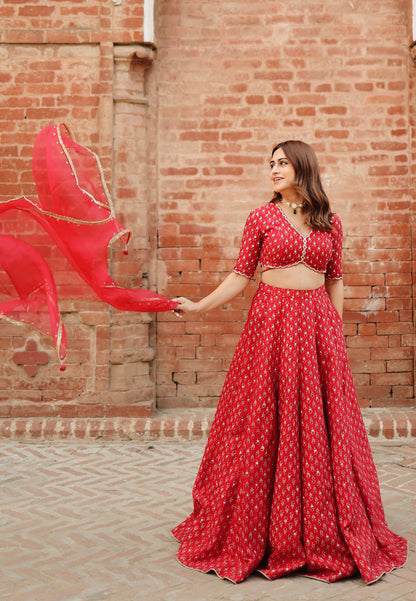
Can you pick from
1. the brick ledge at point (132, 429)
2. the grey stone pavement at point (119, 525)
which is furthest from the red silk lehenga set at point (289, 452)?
the brick ledge at point (132, 429)

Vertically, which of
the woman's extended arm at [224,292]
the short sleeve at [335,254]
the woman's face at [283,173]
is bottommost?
the woman's extended arm at [224,292]

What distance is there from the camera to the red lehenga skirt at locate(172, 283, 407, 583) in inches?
119

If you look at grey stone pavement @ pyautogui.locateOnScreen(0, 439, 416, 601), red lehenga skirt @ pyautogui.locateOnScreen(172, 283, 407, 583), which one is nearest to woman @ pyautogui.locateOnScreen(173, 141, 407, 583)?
red lehenga skirt @ pyautogui.locateOnScreen(172, 283, 407, 583)

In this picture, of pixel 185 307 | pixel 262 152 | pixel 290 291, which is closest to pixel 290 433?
pixel 290 291

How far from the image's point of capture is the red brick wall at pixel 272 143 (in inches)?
246

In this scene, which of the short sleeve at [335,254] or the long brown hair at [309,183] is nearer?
the long brown hair at [309,183]

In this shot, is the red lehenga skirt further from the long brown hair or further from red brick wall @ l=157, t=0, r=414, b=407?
red brick wall @ l=157, t=0, r=414, b=407

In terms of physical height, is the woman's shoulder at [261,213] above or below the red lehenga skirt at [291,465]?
above

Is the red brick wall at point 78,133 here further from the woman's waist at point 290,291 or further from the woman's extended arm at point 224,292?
the woman's waist at point 290,291

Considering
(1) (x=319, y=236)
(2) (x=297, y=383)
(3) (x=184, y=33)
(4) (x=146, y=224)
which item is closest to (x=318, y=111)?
(3) (x=184, y=33)

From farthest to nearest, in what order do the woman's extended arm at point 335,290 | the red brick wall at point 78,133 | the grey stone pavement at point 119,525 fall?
the red brick wall at point 78,133 → the woman's extended arm at point 335,290 → the grey stone pavement at point 119,525

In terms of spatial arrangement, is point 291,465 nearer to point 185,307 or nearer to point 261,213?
point 185,307

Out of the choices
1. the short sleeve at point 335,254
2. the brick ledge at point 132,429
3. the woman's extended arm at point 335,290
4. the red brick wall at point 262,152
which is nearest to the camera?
the short sleeve at point 335,254

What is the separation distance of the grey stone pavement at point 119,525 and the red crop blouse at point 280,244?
150 cm
